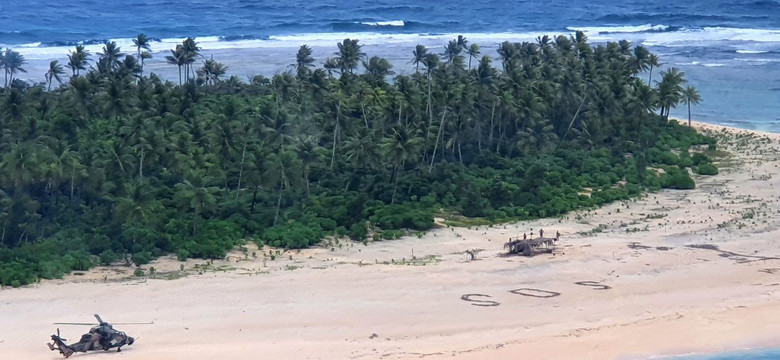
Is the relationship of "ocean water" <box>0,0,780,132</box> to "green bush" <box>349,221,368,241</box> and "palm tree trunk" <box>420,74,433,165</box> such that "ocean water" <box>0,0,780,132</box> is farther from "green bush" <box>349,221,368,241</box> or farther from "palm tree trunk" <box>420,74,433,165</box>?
"green bush" <box>349,221,368,241</box>

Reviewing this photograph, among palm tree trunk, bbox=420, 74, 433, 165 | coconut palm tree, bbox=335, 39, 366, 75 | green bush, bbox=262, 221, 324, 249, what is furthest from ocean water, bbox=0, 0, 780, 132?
green bush, bbox=262, 221, 324, 249

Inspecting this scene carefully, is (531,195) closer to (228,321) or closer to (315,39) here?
(228,321)

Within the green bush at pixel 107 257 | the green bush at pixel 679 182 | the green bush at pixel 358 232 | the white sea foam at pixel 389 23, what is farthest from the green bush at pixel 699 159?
the white sea foam at pixel 389 23

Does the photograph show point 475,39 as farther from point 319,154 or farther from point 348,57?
point 319,154

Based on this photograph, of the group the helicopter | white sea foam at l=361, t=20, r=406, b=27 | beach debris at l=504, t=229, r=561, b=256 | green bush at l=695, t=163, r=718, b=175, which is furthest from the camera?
white sea foam at l=361, t=20, r=406, b=27

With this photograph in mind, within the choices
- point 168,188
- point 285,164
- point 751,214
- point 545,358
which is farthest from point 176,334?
point 751,214

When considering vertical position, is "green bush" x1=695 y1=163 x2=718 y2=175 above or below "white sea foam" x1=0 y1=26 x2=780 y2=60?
below

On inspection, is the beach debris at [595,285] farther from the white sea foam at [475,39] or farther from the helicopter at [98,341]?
the white sea foam at [475,39]
